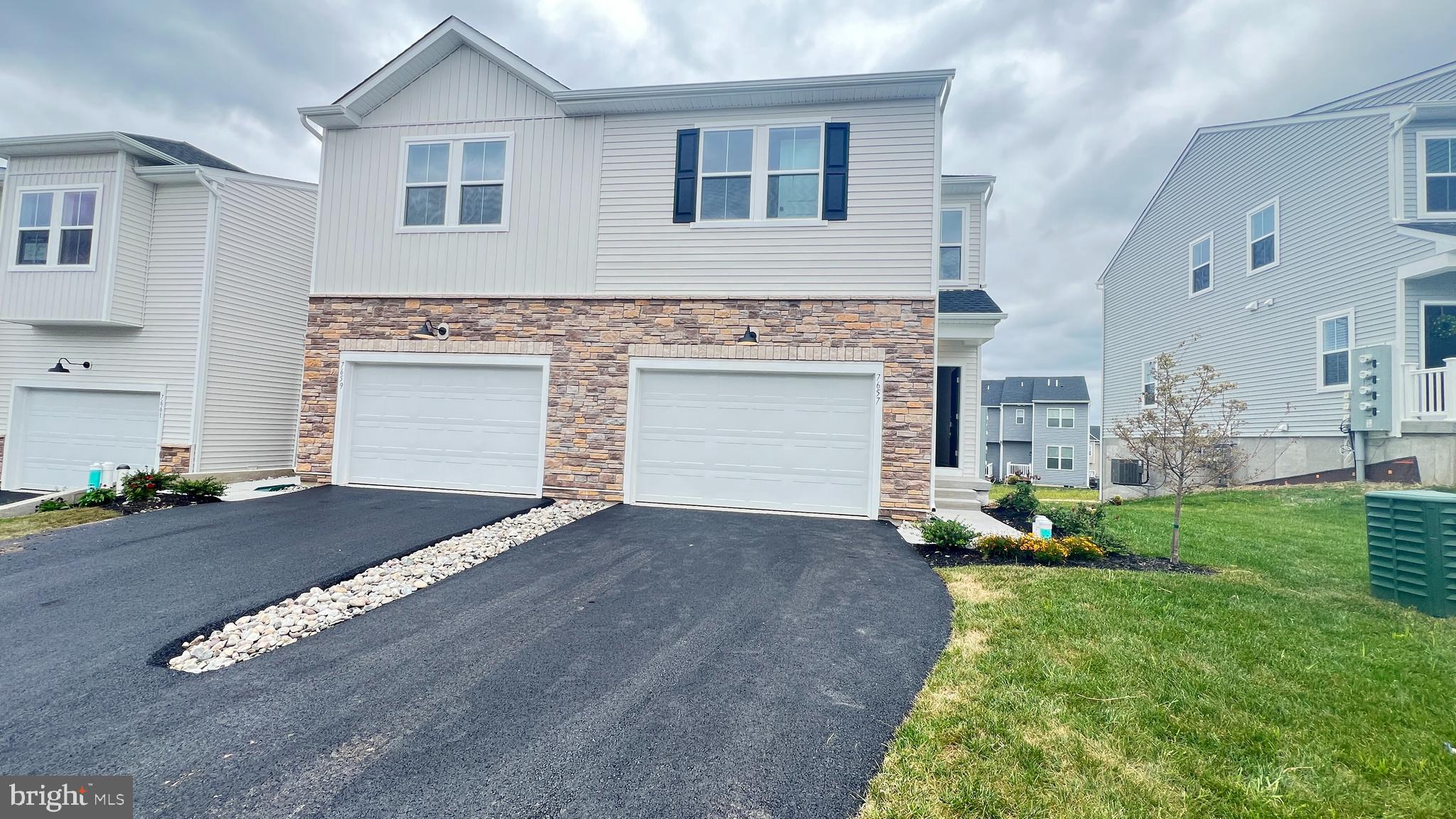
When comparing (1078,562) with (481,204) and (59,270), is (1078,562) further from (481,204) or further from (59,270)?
(59,270)

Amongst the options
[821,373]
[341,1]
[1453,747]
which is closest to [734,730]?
[1453,747]

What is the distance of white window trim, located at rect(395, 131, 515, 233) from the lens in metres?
9.31

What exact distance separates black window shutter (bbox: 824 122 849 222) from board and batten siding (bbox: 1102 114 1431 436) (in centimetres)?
1027

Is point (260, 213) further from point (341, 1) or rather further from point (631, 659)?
point (631, 659)

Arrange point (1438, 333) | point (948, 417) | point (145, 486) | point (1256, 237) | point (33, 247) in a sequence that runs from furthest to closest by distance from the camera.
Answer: point (1256, 237)
point (33, 247)
point (948, 417)
point (1438, 333)
point (145, 486)

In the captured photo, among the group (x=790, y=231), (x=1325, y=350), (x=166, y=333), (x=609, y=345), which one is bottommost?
(x=609, y=345)

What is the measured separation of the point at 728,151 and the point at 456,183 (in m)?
4.60

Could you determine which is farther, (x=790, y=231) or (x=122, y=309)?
(x=122, y=309)

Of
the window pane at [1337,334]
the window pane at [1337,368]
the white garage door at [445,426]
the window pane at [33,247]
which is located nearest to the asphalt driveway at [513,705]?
the white garage door at [445,426]

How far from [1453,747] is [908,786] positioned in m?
2.54

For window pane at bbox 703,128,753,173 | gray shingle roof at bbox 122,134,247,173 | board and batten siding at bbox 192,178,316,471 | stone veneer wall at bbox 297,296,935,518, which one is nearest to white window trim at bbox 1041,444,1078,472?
stone veneer wall at bbox 297,296,935,518

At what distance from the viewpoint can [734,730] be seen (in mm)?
2746

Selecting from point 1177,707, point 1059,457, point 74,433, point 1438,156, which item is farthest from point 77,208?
point 1059,457

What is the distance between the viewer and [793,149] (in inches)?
343
